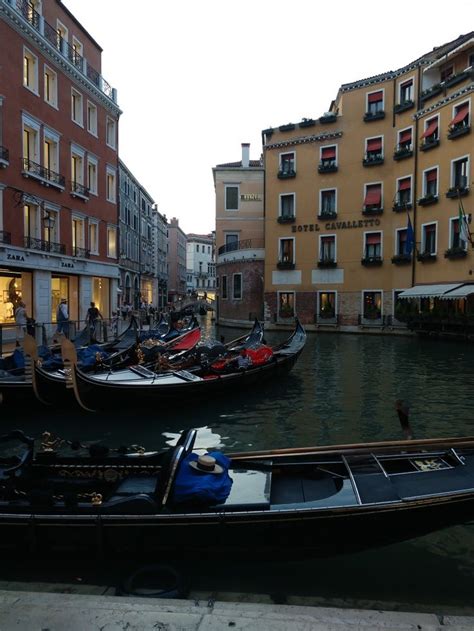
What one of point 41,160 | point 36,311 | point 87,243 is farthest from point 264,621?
point 87,243

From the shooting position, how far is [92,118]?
19.2 meters

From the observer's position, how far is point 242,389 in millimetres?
9055

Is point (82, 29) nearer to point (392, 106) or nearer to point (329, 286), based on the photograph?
point (392, 106)

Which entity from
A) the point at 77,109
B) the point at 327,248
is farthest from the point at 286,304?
the point at 77,109

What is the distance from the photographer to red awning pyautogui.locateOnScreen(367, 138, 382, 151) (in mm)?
22312

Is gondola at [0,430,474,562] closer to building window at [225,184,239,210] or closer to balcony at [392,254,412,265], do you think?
balcony at [392,254,412,265]

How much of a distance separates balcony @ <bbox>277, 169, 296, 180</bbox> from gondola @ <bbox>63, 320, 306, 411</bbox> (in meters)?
16.2

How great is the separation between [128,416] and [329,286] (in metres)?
A: 17.2

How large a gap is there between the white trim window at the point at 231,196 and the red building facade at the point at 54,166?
1030cm

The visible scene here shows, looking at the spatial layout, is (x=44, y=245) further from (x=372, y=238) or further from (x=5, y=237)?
(x=372, y=238)

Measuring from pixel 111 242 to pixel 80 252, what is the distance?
2965mm

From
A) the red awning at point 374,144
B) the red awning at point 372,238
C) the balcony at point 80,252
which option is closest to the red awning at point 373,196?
the red awning at point 372,238

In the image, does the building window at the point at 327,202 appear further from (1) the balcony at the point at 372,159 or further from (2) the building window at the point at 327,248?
(1) the balcony at the point at 372,159

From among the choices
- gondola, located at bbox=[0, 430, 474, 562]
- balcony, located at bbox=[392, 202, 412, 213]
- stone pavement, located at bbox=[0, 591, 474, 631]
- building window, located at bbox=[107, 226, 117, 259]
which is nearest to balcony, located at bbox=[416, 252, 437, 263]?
balcony, located at bbox=[392, 202, 412, 213]
